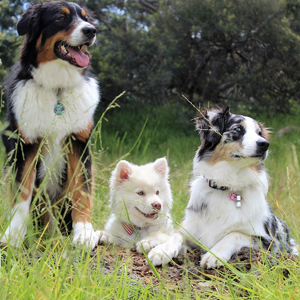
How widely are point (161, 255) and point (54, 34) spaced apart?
192 cm

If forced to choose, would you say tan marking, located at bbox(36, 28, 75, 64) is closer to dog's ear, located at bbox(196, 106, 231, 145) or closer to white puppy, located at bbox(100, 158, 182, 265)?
white puppy, located at bbox(100, 158, 182, 265)

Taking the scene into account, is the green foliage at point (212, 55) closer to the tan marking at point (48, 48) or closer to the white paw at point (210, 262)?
the tan marking at point (48, 48)

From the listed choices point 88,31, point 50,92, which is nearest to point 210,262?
point 50,92

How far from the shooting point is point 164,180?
12.7 feet

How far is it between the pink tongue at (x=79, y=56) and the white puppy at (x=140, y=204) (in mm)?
877

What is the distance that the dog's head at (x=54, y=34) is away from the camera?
10.9ft

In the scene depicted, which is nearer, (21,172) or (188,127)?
(21,172)

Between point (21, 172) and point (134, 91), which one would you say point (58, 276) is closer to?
point (21, 172)

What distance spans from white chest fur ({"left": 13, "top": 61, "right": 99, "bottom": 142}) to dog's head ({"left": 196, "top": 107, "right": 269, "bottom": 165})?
1.00 meters

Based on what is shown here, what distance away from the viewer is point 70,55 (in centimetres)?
342

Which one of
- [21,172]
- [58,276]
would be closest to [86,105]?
[21,172]

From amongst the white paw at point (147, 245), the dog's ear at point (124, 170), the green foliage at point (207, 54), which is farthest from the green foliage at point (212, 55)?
the white paw at point (147, 245)

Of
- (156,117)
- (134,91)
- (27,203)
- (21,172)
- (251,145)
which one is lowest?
(156,117)

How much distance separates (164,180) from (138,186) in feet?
1.06
